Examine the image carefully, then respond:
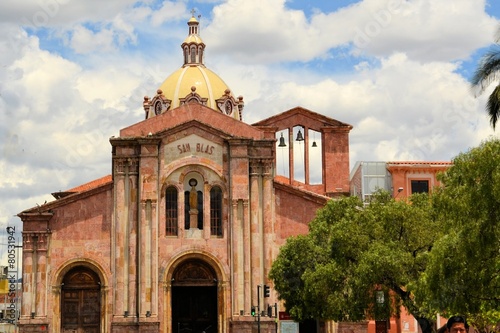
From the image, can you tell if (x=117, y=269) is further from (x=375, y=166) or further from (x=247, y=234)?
(x=375, y=166)

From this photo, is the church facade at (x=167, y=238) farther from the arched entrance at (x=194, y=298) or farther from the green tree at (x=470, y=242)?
the green tree at (x=470, y=242)

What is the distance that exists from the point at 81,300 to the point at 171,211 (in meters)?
7.24

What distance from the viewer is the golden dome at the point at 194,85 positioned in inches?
3258

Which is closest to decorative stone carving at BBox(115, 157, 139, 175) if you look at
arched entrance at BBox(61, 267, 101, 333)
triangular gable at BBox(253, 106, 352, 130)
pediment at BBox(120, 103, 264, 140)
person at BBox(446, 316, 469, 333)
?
pediment at BBox(120, 103, 264, 140)

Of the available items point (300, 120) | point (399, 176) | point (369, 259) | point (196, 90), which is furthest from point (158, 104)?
point (369, 259)

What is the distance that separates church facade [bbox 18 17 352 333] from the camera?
52.1 meters

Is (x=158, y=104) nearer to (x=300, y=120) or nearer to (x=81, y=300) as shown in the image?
(x=300, y=120)

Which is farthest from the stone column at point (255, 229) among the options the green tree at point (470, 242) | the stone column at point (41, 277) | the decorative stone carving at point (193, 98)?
the green tree at point (470, 242)

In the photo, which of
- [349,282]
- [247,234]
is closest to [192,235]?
[247,234]

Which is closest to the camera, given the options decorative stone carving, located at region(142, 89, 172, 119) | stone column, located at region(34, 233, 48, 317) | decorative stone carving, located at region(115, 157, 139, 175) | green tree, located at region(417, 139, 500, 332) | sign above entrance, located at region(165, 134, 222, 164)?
green tree, located at region(417, 139, 500, 332)

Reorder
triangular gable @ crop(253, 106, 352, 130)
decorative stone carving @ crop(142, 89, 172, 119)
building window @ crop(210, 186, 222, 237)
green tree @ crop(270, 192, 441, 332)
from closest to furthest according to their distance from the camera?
green tree @ crop(270, 192, 441, 332) < building window @ crop(210, 186, 222, 237) < triangular gable @ crop(253, 106, 352, 130) < decorative stone carving @ crop(142, 89, 172, 119)

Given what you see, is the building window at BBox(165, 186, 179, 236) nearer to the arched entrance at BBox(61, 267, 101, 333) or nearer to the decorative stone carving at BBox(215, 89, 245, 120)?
the arched entrance at BBox(61, 267, 101, 333)

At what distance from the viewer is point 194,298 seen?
177 feet

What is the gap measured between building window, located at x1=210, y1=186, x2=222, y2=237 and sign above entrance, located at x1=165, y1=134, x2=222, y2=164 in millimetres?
1932
